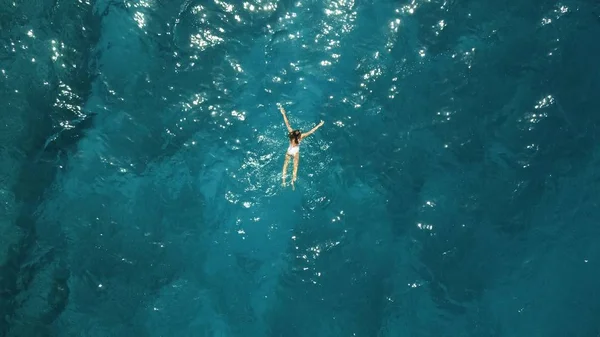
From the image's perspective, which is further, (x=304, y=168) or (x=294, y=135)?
(x=304, y=168)

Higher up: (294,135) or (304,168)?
(304,168)

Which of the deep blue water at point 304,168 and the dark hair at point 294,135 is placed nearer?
the dark hair at point 294,135

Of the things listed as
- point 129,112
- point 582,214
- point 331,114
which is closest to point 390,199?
point 331,114

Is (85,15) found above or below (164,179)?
above

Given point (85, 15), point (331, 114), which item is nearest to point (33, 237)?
point (85, 15)

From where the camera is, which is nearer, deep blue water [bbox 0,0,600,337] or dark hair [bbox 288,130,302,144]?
dark hair [bbox 288,130,302,144]

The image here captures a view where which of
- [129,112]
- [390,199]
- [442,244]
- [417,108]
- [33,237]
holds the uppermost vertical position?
[417,108]

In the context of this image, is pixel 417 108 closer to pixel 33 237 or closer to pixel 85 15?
pixel 85 15
